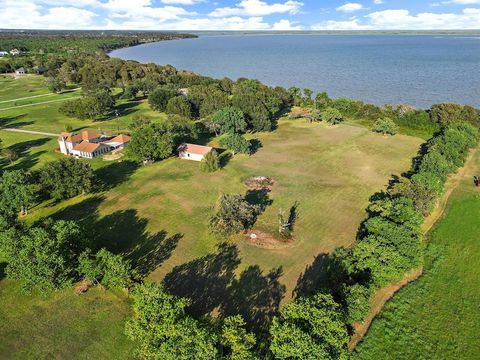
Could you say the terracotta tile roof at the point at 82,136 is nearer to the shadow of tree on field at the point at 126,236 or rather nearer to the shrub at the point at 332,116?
the shadow of tree on field at the point at 126,236

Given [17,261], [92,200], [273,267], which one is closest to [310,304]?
[273,267]

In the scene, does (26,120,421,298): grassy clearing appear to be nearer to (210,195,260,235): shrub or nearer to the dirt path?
(210,195,260,235): shrub

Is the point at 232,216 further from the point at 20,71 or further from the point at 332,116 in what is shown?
the point at 20,71

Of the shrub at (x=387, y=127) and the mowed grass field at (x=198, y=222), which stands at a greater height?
the shrub at (x=387, y=127)

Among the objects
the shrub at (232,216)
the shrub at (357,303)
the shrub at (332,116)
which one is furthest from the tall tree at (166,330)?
the shrub at (332,116)

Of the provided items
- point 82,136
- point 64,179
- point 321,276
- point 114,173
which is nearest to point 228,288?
point 321,276

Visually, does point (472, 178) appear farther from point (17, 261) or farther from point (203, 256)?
point (17, 261)
